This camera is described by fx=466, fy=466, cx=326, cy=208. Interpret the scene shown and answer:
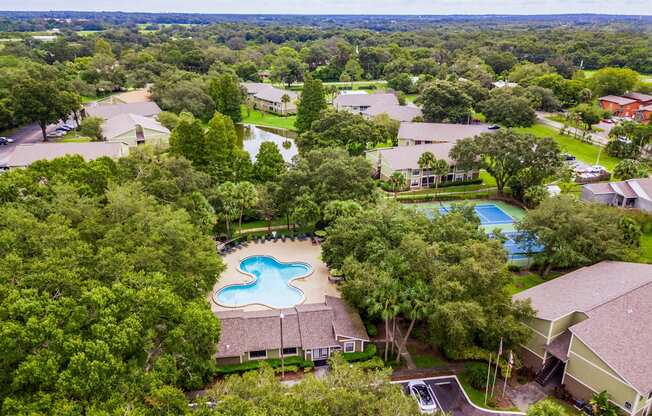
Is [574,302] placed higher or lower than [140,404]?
lower

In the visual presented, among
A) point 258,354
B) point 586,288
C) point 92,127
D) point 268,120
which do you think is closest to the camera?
point 258,354

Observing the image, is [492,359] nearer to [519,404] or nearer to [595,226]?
[519,404]

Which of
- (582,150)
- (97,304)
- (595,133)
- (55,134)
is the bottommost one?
(582,150)

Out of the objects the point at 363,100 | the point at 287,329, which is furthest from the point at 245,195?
the point at 363,100

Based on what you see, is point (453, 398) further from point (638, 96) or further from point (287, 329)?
point (638, 96)

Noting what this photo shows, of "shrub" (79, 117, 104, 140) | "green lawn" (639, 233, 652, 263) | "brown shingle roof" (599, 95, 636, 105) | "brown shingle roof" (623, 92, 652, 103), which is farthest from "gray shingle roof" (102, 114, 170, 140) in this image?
"brown shingle roof" (623, 92, 652, 103)

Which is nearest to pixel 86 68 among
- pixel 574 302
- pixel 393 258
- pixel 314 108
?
pixel 314 108

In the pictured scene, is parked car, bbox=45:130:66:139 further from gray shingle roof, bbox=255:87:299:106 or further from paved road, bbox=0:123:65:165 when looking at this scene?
gray shingle roof, bbox=255:87:299:106

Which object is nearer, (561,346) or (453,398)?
(453,398)
